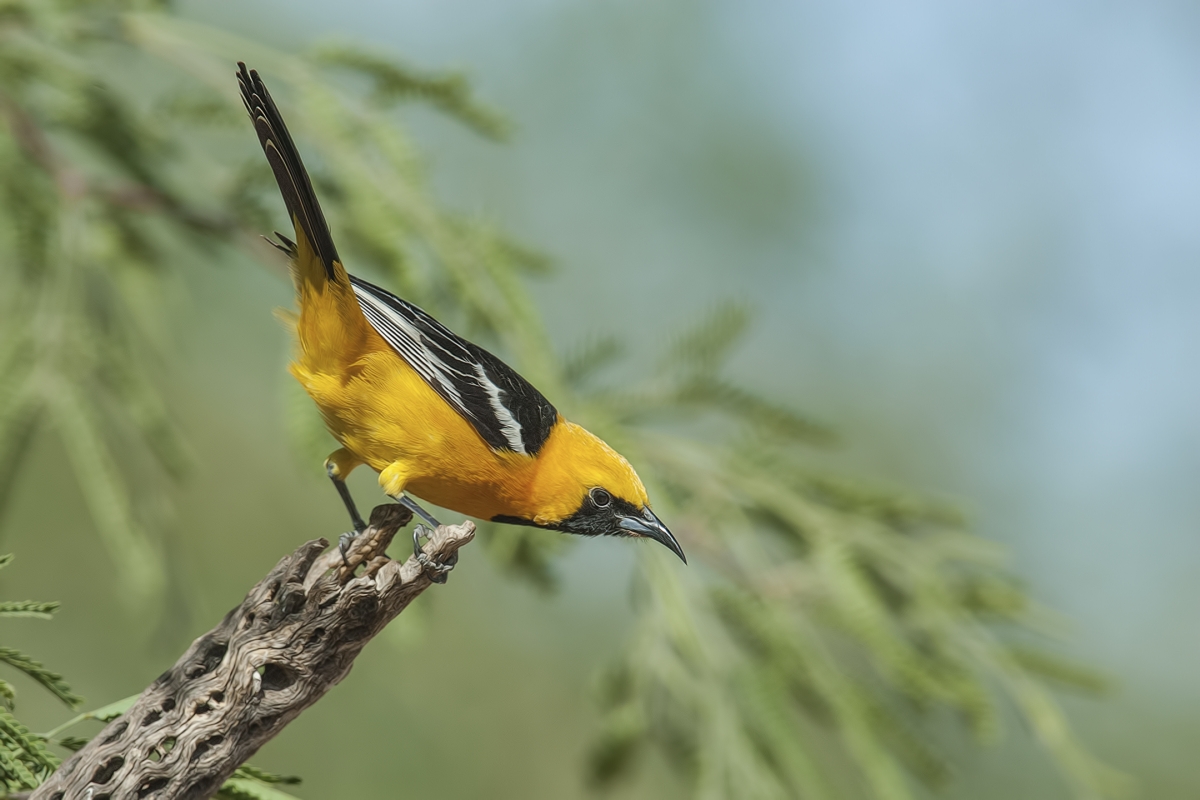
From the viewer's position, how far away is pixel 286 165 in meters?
2.48

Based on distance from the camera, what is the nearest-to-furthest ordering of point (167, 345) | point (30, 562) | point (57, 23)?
point (57, 23), point (167, 345), point (30, 562)

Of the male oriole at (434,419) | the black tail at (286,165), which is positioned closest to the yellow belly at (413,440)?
the male oriole at (434,419)

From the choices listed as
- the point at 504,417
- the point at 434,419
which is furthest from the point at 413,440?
the point at 504,417

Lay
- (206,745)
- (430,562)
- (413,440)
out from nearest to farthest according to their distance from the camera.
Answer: (206,745), (430,562), (413,440)

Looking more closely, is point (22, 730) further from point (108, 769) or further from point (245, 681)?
point (245, 681)

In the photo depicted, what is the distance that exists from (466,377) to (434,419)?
0.76 ft

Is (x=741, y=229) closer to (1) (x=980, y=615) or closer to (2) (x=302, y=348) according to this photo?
(1) (x=980, y=615)

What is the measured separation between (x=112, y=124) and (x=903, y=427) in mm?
9849

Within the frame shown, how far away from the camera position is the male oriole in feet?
8.91

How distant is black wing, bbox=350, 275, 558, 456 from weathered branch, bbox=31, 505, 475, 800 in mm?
754

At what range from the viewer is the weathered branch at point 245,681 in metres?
Answer: 1.78

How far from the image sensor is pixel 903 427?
12.1m

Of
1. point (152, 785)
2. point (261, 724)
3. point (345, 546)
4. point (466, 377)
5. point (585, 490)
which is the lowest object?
point (152, 785)

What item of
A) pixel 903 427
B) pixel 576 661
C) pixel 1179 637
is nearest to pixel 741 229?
pixel 903 427
